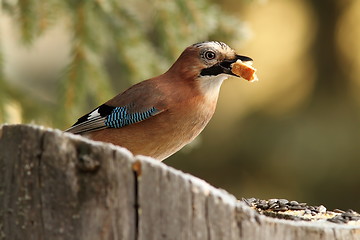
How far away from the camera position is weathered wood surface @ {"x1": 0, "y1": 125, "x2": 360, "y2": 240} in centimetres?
226

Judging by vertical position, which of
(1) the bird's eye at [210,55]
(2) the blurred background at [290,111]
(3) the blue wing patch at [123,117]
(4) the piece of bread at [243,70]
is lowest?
(3) the blue wing patch at [123,117]

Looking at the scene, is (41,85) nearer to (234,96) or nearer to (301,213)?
(234,96)

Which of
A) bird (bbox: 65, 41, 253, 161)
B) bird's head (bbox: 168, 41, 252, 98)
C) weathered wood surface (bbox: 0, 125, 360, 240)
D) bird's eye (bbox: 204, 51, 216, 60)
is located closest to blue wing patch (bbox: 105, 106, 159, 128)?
bird (bbox: 65, 41, 253, 161)

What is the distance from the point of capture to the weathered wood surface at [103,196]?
226cm

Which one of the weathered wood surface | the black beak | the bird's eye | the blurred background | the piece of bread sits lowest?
the weathered wood surface

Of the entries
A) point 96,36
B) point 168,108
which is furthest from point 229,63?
point 96,36

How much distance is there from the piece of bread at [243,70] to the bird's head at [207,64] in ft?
0.09

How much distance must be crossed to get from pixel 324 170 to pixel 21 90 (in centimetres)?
364

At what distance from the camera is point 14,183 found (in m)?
2.36

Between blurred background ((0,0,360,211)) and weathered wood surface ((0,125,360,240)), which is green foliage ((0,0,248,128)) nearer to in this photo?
weathered wood surface ((0,125,360,240))

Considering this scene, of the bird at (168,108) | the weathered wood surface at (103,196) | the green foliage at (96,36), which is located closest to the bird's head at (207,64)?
the bird at (168,108)

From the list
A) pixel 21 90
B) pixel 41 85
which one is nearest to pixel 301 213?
pixel 21 90

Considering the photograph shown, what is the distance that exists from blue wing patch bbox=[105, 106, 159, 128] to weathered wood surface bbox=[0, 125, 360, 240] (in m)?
1.74

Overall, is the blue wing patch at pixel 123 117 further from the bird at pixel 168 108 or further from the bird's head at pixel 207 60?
the bird's head at pixel 207 60
